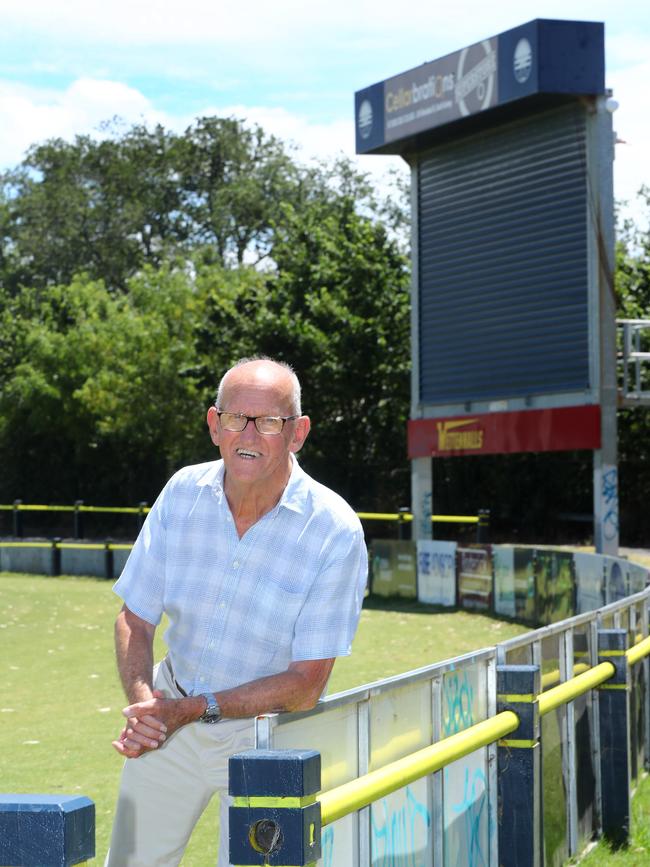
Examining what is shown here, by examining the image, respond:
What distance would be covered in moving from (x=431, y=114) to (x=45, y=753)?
15.0 metres

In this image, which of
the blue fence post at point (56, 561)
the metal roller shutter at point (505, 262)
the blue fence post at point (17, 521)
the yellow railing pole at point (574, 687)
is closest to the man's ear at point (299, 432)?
the yellow railing pole at point (574, 687)

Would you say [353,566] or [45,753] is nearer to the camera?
[353,566]

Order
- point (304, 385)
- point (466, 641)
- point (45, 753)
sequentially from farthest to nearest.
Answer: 1. point (304, 385)
2. point (466, 641)
3. point (45, 753)

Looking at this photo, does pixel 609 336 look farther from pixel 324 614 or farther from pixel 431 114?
pixel 324 614

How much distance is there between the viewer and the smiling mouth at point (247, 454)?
420cm

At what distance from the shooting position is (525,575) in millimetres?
19828

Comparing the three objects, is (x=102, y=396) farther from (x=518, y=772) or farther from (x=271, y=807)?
(x=271, y=807)

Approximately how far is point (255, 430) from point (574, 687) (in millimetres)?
2818

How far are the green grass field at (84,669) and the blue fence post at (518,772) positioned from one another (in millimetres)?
1308

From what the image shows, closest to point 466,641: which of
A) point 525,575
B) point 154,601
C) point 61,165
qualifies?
point 525,575

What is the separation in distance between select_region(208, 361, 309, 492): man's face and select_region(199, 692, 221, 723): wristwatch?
2.04 ft

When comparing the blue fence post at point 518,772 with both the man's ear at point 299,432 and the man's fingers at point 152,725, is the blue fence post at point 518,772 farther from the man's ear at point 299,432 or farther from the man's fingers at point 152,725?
the man's fingers at point 152,725

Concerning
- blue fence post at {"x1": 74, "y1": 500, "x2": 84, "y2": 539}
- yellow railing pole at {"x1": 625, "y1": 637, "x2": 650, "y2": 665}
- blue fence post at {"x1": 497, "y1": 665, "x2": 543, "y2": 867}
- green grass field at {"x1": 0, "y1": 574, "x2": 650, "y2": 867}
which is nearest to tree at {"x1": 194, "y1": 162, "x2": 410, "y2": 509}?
blue fence post at {"x1": 74, "y1": 500, "x2": 84, "y2": 539}

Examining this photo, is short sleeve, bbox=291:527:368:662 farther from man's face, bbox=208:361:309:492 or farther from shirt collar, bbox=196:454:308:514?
man's face, bbox=208:361:309:492
